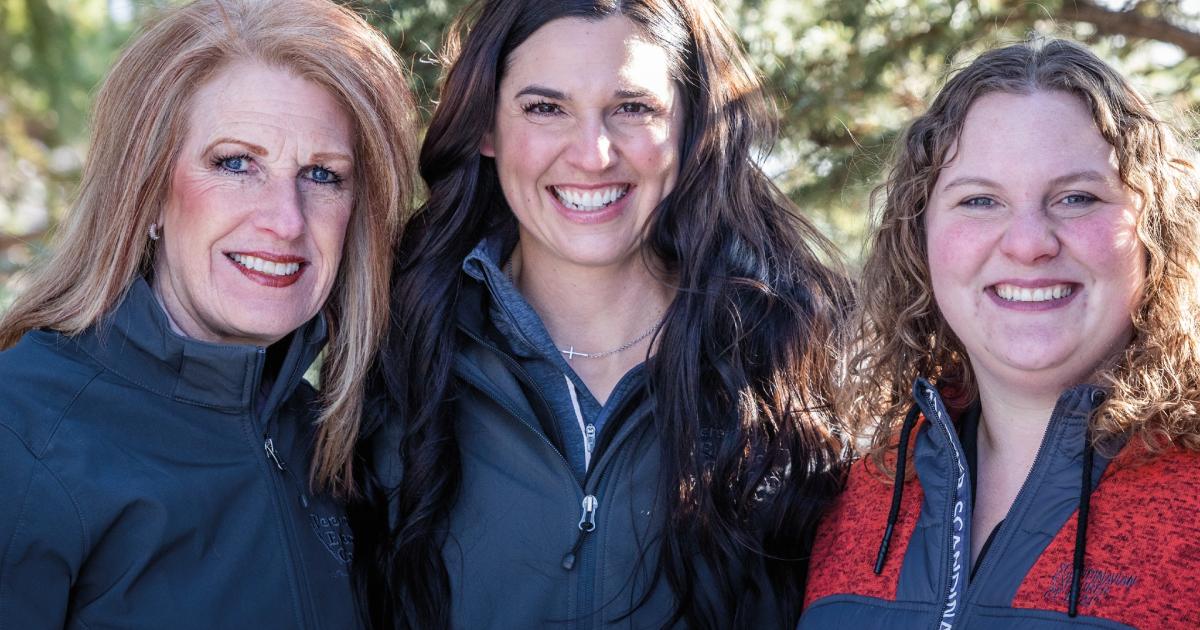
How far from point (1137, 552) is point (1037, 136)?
0.73m

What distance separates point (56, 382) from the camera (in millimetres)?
2111

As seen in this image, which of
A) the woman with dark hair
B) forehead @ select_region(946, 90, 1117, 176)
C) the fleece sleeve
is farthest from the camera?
the woman with dark hair

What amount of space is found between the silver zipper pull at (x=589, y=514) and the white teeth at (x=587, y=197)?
0.69 m

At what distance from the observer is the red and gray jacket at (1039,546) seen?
6.50 ft

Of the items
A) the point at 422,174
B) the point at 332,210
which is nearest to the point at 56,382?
the point at 332,210

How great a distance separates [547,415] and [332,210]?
0.64m

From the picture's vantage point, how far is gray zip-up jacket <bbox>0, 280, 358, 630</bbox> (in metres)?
1.98

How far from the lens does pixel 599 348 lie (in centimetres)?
293

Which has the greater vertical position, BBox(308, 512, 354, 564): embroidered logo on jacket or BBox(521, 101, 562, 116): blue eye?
BBox(521, 101, 562, 116): blue eye

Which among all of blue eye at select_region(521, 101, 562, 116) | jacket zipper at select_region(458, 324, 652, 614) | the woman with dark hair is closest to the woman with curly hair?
the woman with dark hair

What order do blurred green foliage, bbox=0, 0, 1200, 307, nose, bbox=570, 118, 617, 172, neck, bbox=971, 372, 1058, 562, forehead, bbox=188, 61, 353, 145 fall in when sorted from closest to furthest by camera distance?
neck, bbox=971, 372, 1058, 562
forehead, bbox=188, 61, 353, 145
nose, bbox=570, 118, 617, 172
blurred green foliage, bbox=0, 0, 1200, 307

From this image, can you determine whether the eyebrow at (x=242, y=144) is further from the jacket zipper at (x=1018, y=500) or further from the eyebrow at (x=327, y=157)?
the jacket zipper at (x=1018, y=500)

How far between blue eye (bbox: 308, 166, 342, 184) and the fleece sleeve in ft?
2.66

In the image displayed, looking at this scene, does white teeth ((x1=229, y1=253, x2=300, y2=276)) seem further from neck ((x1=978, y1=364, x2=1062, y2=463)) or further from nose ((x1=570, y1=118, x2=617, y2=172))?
neck ((x1=978, y1=364, x2=1062, y2=463))
